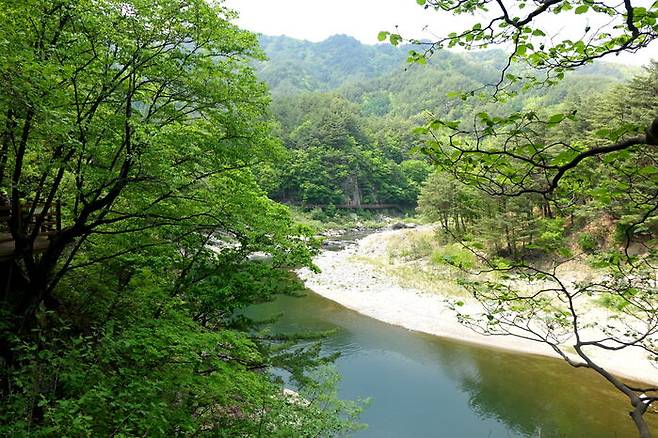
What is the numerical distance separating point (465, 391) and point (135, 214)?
1092 centimetres

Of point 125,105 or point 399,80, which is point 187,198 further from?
point 399,80

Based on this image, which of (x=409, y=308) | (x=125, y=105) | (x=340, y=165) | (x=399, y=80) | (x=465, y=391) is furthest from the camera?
(x=399, y=80)

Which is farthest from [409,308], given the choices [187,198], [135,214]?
[135,214]

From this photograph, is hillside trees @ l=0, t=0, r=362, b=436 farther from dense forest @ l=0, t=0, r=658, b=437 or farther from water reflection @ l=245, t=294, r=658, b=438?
water reflection @ l=245, t=294, r=658, b=438

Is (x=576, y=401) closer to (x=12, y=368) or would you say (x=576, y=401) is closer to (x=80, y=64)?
(x=12, y=368)

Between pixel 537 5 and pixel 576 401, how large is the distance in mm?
12508

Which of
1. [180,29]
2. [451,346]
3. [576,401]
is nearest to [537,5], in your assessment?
[180,29]

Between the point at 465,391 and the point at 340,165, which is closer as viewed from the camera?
the point at 465,391

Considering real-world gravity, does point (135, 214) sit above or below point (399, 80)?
below

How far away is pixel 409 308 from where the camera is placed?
1925 centimetres

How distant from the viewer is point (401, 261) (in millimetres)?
28875

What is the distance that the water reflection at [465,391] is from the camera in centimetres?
1052

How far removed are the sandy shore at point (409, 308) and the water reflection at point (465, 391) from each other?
0.78 m

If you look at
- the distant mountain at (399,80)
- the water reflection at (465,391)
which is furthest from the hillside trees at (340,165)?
the water reflection at (465,391)
